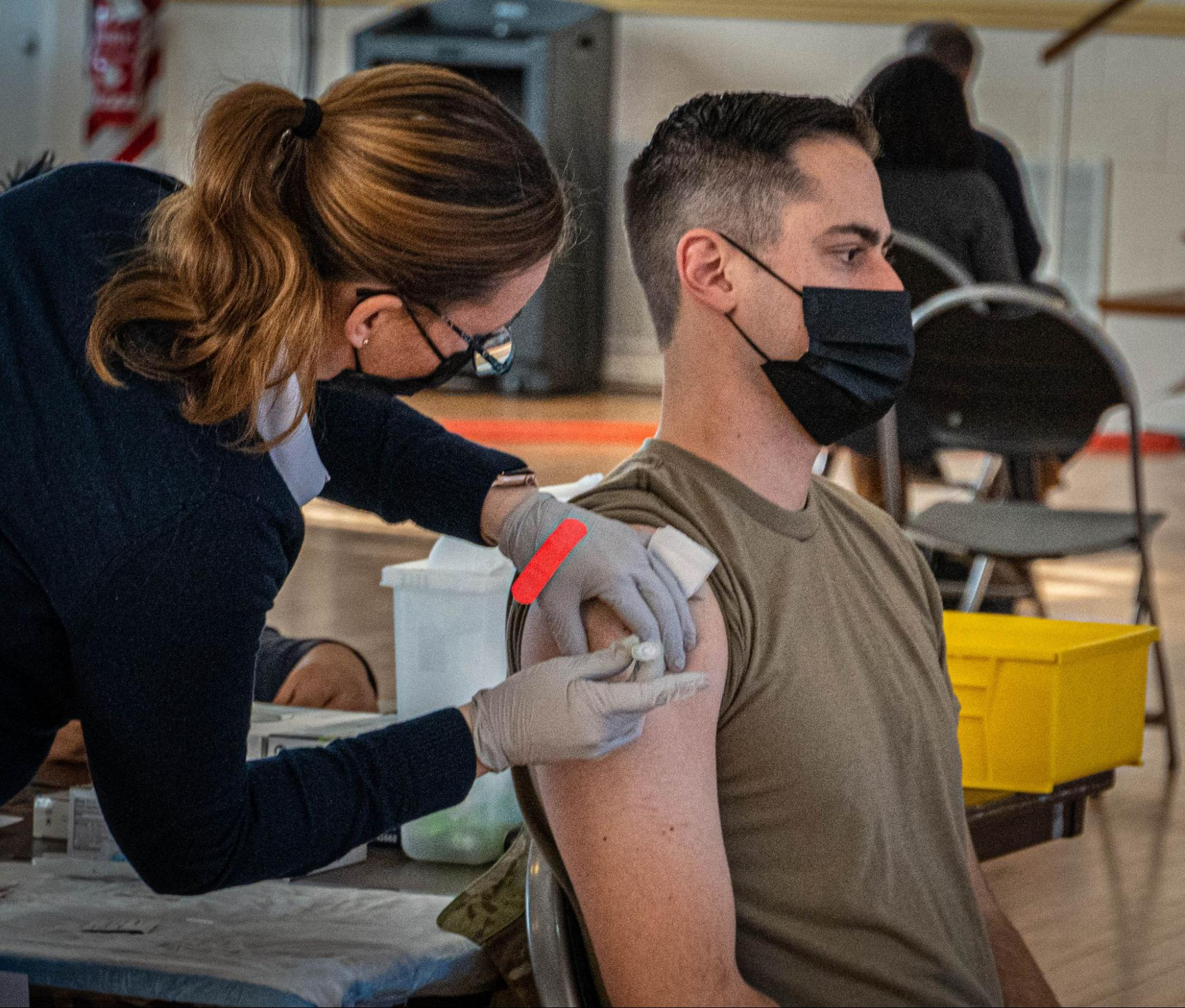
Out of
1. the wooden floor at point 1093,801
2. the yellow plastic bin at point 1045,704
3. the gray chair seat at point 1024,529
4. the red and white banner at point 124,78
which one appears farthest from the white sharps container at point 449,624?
the red and white banner at point 124,78

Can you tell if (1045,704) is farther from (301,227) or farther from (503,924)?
(301,227)

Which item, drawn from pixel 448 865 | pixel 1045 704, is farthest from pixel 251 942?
pixel 1045 704

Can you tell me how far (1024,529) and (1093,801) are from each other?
1.65 ft

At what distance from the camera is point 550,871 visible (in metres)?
1.13

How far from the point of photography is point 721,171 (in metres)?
1.41

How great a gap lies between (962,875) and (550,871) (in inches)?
13.6

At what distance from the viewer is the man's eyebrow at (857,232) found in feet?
4.54

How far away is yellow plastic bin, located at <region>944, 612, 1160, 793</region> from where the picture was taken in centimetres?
202

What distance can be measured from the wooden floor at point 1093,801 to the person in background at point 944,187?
1.05 meters

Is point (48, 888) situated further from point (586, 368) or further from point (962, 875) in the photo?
point (586, 368)

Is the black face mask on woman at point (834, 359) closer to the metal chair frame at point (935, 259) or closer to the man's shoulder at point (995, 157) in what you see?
the metal chair frame at point (935, 259)

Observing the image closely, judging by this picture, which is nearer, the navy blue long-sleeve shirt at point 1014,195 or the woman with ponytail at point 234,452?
the woman with ponytail at point 234,452

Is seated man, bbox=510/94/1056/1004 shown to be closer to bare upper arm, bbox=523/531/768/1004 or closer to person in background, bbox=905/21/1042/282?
bare upper arm, bbox=523/531/768/1004


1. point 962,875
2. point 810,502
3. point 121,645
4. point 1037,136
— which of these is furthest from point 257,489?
point 1037,136
